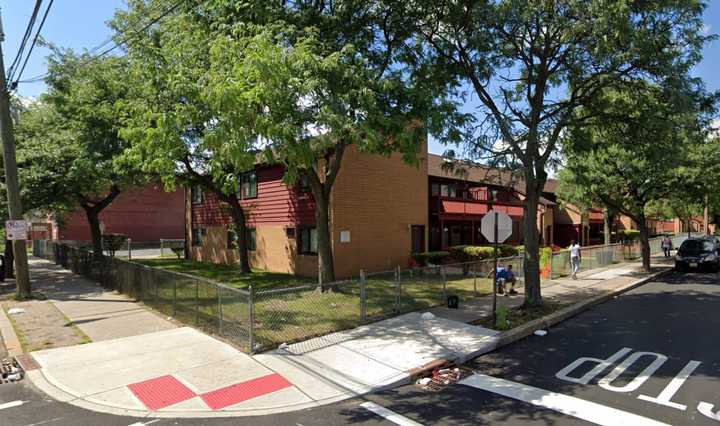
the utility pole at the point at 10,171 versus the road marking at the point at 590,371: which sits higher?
the utility pole at the point at 10,171

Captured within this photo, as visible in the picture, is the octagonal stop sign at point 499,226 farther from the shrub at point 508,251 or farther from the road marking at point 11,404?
the shrub at point 508,251

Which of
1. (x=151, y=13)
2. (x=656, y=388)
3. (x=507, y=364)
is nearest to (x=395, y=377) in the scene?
(x=507, y=364)

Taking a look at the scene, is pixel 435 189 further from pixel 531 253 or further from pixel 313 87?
pixel 313 87

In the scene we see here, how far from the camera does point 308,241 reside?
728 inches

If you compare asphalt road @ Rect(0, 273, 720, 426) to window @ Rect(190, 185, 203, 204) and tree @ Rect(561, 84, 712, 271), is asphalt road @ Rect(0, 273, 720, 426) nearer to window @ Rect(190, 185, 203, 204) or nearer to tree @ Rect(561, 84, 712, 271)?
tree @ Rect(561, 84, 712, 271)

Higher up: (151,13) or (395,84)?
(151,13)

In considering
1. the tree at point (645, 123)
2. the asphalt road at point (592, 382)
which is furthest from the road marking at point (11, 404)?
the tree at point (645, 123)

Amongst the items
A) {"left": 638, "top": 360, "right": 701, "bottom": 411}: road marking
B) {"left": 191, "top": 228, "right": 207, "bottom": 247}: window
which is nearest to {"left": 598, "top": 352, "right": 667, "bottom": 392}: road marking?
{"left": 638, "top": 360, "right": 701, "bottom": 411}: road marking

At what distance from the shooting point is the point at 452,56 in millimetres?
11594

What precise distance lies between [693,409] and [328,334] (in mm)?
6144

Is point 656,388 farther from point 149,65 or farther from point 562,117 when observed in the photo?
point 149,65

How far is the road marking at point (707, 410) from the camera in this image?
212 inches

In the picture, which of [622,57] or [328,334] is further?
[622,57]

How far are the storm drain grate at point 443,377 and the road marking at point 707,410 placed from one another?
3.07 m
